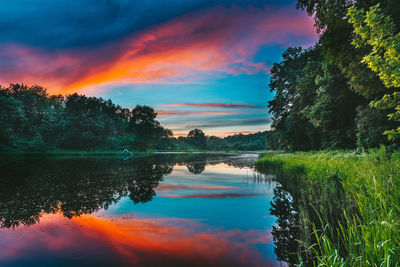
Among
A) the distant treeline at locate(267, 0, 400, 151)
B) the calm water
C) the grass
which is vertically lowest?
the calm water

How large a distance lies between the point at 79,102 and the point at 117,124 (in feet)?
67.0

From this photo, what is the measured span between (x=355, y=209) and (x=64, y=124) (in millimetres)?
81771

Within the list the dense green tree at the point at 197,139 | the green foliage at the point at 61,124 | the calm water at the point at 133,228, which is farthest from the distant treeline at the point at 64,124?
the dense green tree at the point at 197,139

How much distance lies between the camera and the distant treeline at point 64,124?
54.3 m

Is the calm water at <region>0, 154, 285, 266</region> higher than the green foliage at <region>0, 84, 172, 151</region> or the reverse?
the reverse

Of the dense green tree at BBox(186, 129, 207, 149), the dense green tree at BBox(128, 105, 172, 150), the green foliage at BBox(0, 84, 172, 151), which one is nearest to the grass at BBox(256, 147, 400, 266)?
the green foliage at BBox(0, 84, 172, 151)

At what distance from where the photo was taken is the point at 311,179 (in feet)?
36.5

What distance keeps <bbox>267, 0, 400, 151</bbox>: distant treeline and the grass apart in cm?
201

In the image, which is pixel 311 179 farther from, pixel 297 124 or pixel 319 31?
pixel 297 124

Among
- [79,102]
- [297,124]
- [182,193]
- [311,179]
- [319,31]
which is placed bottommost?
[182,193]

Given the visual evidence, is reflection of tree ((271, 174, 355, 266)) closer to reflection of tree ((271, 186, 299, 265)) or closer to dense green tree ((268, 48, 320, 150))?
reflection of tree ((271, 186, 299, 265))

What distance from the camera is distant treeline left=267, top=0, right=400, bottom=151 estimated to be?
6.91 meters

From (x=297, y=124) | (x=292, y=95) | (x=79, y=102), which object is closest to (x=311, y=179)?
(x=297, y=124)

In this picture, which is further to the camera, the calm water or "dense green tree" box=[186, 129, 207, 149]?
"dense green tree" box=[186, 129, 207, 149]
